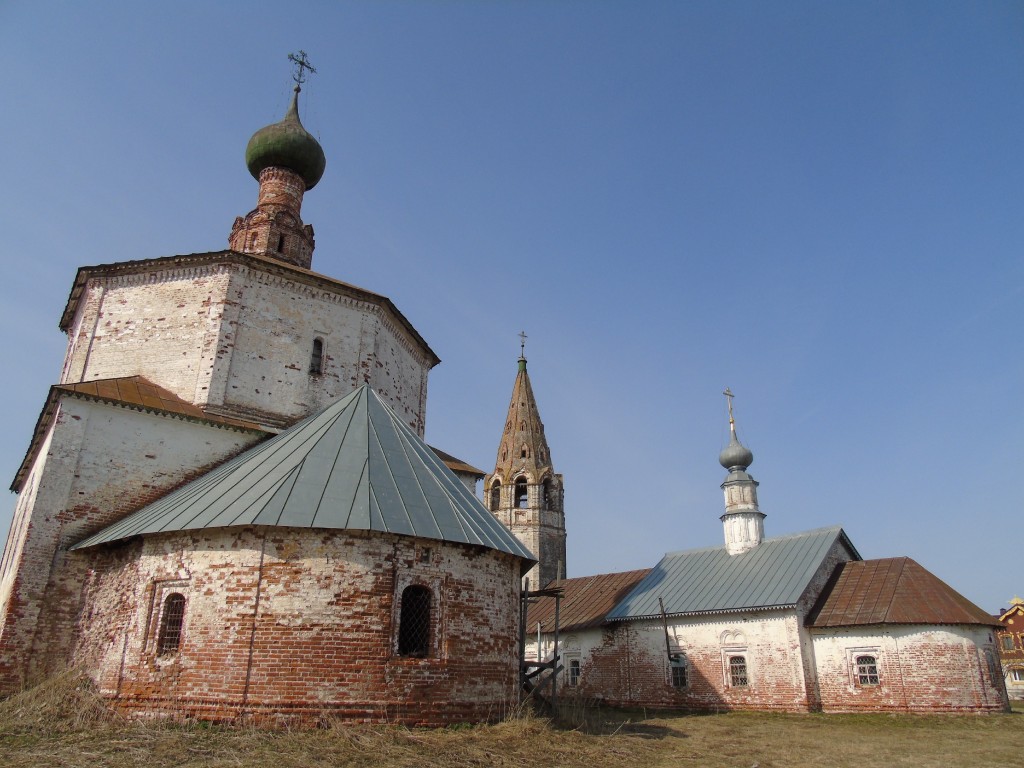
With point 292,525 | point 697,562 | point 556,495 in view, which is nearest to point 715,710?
point 697,562

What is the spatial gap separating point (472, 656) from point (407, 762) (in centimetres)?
248

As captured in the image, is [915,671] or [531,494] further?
[531,494]

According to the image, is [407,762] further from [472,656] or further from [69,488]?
[69,488]

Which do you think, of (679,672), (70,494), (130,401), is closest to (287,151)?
(130,401)

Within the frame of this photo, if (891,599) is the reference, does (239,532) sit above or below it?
above

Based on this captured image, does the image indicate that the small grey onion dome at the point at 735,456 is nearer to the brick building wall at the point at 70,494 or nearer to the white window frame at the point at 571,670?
the white window frame at the point at 571,670

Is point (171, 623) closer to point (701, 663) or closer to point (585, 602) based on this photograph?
point (701, 663)

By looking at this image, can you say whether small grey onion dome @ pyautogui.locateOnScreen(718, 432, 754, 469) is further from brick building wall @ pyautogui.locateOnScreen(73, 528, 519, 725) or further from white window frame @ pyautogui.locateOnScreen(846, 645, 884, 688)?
brick building wall @ pyautogui.locateOnScreen(73, 528, 519, 725)

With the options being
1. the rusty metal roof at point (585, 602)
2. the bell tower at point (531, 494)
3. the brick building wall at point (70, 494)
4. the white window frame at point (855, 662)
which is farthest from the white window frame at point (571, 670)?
the brick building wall at point (70, 494)

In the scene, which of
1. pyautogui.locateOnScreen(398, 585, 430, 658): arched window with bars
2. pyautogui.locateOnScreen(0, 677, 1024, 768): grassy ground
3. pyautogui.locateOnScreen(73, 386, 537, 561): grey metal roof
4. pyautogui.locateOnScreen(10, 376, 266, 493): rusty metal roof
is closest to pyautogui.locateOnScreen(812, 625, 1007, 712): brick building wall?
pyautogui.locateOnScreen(0, 677, 1024, 768): grassy ground

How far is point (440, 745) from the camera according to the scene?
8.14 m

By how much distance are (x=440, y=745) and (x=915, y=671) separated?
38.6 ft

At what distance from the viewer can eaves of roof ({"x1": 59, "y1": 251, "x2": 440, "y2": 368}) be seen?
46.8 feet

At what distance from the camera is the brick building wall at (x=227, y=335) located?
534 inches
